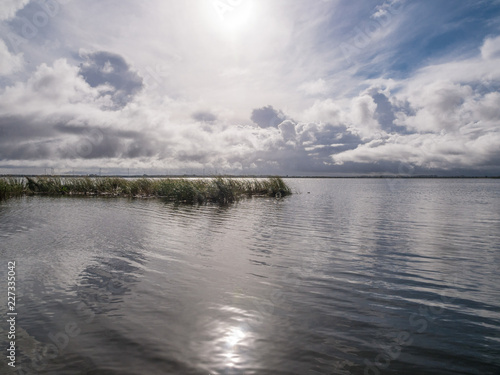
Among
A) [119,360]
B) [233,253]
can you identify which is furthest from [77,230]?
[119,360]

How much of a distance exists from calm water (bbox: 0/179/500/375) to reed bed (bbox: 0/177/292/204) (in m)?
24.2

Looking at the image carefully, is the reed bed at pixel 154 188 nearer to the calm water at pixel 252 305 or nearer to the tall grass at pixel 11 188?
the tall grass at pixel 11 188

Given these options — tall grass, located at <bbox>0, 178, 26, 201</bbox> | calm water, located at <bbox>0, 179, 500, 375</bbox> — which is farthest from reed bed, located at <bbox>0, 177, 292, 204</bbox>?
calm water, located at <bbox>0, 179, 500, 375</bbox>

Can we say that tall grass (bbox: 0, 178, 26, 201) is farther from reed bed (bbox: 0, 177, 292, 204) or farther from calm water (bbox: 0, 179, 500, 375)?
calm water (bbox: 0, 179, 500, 375)

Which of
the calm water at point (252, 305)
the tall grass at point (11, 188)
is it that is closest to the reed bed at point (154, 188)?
the tall grass at point (11, 188)

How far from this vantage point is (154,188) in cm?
4897

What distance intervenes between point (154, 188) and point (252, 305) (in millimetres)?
44091

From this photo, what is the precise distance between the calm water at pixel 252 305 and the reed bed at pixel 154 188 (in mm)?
24178

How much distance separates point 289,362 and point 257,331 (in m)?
1.25

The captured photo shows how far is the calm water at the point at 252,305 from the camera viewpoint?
5.62m

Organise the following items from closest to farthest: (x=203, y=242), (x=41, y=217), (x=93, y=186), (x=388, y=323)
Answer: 1. (x=388, y=323)
2. (x=203, y=242)
3. (x=41, y=217)
4. (x=93, y=186)

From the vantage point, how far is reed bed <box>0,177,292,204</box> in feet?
133

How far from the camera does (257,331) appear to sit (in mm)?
6672

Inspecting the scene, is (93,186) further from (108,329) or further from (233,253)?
(108,329)
